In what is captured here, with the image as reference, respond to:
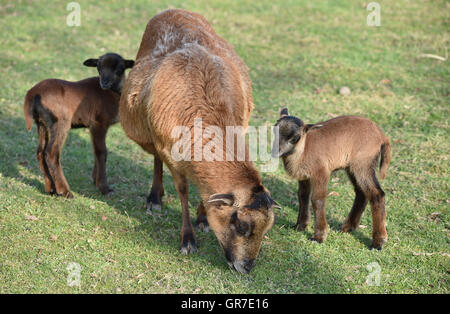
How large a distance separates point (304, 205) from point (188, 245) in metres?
1.51

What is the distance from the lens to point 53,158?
22.4 feet

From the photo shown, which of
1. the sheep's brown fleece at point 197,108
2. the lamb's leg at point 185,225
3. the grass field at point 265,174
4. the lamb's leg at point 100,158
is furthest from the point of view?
the lamb's leg at point 100,158

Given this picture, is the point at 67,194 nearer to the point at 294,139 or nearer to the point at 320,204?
the point at 294,139

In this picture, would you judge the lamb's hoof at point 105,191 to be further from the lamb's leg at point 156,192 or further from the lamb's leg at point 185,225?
the lamb's leg at point 185,225

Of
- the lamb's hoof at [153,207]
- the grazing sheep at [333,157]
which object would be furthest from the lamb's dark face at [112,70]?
the grazing sheep at [333,157]

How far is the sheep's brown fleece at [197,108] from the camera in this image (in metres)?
4.91

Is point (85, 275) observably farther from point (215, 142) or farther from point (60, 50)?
point (60, 50)

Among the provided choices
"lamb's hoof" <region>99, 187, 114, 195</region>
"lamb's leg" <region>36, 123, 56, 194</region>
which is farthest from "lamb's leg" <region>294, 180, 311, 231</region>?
"lamb's leg" <region>36, 123, 56, 194</region>

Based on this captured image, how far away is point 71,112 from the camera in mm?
7004

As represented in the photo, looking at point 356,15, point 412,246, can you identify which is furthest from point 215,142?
point 356,15

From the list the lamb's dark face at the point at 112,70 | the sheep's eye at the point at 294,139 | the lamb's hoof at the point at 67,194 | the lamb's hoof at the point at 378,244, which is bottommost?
the lamb's hoof at the point at 378,244

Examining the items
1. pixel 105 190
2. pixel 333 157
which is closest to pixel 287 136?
pixel 333 157

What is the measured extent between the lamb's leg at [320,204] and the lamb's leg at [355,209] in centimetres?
38

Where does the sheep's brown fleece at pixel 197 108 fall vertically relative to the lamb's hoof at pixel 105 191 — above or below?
above
